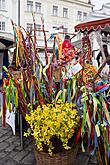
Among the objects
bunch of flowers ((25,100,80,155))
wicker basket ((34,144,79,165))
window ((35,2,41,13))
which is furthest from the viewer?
window ((35,2,41,13))

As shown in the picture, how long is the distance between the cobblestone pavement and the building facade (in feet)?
57.2

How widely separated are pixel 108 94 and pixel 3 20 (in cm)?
2157

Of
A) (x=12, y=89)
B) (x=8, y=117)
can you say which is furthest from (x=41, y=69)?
(x=8, y=117)

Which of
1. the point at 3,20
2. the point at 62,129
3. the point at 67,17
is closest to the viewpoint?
the point at 62,129

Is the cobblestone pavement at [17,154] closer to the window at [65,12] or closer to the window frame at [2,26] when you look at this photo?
the window frame at [2,26]

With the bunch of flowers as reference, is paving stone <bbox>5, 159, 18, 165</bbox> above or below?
below

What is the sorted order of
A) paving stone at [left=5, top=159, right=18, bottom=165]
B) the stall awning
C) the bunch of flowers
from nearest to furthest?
the bunch of flowers, paving stone at [left=5, top=159, right=18, bottom=165], the stall awning

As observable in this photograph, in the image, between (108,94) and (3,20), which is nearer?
(108,94)

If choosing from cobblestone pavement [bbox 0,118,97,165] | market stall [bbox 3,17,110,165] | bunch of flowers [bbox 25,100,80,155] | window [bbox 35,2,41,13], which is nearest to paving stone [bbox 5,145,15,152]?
cobblestone pavement [bbox 0,118,97,165]

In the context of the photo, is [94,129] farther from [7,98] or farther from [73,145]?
[7,98]

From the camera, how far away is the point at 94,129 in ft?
8.12

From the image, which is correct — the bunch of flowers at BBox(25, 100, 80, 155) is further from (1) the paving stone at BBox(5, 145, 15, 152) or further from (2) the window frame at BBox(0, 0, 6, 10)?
(2) the window frame at BBox(0, 0, 6, 10)

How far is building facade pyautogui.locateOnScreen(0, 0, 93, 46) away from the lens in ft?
74.9

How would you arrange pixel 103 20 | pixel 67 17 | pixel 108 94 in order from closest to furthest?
pixel 108 94 → pixel 103 20 → pixel 67 17
